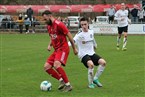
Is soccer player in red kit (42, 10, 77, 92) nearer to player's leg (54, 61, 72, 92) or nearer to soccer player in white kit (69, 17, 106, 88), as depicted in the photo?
player's leg (54, 61, 72, 92)

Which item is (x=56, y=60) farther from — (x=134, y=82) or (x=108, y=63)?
(x=108, y=63)

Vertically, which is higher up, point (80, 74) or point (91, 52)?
point (91, 52)

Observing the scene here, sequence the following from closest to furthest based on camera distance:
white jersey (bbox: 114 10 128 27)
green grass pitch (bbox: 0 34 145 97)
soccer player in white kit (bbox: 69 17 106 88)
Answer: green grass pitch (bbox: 0 34 145 97), soccer player in white kit (bbox: 69 17 106 88), white jersey (bbox: 114 10 128 27)

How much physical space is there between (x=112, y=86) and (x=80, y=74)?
2727 mm

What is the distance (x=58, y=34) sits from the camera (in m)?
11.8

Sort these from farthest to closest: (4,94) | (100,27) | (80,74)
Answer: (100,27) → (80,74) → (4,94)

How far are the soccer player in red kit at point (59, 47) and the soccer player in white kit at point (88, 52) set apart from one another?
2.25 feet

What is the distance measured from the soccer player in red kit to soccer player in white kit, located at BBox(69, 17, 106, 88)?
0.69 m

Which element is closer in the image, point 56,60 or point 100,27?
point 56,60

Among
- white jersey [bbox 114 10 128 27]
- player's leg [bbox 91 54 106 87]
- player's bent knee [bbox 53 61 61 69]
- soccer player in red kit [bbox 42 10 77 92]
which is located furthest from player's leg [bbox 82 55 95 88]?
white jersey [bbox 114 10 128 27]

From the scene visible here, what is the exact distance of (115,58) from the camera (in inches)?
774

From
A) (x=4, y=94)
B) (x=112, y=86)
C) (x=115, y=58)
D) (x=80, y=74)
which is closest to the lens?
(x=4, y=94)

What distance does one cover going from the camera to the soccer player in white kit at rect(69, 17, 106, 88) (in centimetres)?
1226

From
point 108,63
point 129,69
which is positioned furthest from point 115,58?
point 129,69
